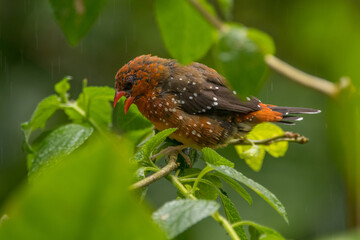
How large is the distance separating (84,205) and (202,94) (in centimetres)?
243

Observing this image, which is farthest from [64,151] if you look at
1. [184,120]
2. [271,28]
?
[271,28]

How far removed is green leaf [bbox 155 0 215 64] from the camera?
86 centimetres

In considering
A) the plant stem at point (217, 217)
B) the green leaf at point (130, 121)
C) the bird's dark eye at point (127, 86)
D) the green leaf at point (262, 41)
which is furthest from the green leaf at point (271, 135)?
the green leaf at point (262, 41)

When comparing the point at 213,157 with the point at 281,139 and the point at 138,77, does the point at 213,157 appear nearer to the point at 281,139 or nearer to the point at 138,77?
the point at 281,139

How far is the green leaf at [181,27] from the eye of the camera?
86cm

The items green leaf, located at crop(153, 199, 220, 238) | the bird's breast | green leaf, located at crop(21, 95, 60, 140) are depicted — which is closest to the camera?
green leaf, located at crop(153, 199, 220, 238)

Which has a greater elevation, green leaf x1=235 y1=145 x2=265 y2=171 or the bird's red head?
the bird's red head

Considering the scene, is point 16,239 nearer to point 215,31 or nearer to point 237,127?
point 215,31

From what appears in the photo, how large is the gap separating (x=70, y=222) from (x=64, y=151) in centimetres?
156

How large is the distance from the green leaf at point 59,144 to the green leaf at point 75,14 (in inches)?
43.4

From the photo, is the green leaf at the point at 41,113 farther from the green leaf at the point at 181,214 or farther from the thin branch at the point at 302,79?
the green leaf at the point at 181,214

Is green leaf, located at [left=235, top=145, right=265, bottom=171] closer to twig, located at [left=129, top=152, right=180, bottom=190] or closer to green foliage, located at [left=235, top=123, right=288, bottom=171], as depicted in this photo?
green foliage, located at [left=235, top=123, right=288, bottom=171]

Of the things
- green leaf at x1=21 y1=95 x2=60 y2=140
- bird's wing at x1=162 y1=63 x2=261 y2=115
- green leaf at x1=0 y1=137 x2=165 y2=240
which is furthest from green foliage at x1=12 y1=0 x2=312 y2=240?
bird's wing at x1=162 y1=63 x2=261 y2=115

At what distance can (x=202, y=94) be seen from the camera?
2877 mm
